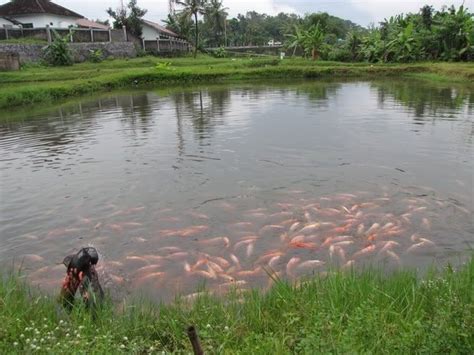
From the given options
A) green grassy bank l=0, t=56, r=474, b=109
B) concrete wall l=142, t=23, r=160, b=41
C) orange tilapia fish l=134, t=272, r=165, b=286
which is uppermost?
concrete wall l=142, t=23, r=160, b=41

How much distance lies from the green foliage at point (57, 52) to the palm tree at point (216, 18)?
74.9 ft

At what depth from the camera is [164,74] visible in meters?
39.5

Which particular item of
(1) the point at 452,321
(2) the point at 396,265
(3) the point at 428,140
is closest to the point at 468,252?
(2) the point at 396,265

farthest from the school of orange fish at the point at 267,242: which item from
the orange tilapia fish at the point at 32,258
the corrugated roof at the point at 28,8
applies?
the corrugated roof at the point at 28,8

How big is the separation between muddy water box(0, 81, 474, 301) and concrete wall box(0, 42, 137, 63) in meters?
17.6

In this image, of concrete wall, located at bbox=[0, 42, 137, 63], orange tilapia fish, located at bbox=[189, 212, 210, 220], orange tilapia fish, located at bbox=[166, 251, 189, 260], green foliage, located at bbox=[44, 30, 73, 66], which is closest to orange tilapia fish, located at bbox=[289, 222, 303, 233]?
orange tilapia fish, located at bbox=[189, 212, 210, 220]

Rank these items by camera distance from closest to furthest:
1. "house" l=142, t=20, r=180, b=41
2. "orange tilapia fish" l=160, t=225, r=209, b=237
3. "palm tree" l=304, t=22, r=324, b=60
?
"orange tilapia fish" l=160, t=225, r=209, b=237 < "palm tree" l=304, t=22, r=324, b=60 < "house" l=142, t=20, r=180, b=41

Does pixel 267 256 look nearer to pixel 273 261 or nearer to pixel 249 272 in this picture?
pixel 273 261

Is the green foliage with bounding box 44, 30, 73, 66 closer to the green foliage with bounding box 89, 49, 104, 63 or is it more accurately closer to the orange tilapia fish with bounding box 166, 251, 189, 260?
the green foliage with bounding box 89, 49, 104, 63

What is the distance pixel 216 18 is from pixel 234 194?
63410 millimetres

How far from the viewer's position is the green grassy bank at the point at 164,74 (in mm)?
30141

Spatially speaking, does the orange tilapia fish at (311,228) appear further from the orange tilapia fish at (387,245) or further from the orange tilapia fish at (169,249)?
the orange tilapia fish at (169,249)

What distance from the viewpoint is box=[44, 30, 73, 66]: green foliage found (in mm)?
39719

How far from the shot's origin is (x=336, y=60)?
51219mm
